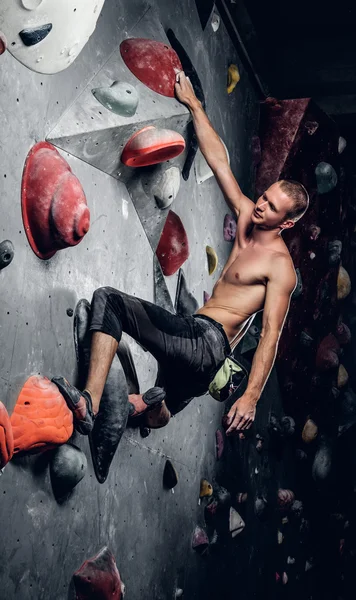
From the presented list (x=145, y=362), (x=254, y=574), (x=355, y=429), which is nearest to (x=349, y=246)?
(x=355, y=429)

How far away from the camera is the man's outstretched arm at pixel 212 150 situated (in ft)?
10.9

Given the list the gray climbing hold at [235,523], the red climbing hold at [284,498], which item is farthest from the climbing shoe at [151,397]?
the red climbing hold at [284,498]

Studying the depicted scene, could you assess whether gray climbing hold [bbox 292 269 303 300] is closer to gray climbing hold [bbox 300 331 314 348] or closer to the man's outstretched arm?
gray climbing hold [bbox 300 331 314 348]

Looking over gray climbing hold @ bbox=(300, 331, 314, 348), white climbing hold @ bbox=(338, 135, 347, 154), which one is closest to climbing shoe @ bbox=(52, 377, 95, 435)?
gray climbing hold @ bbox=(300, 331, 314, 348)

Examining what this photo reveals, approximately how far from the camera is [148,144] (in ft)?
9.79

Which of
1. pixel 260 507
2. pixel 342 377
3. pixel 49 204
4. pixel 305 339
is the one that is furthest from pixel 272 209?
pixel 342 377

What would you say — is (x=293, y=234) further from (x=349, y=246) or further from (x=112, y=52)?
(x=112, y=52)

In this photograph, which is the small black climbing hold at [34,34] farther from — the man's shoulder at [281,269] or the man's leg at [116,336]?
the man's shoulder at [281,269]

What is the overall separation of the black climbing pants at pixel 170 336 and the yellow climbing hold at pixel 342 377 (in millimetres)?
2331

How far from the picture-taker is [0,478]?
2.29 metres

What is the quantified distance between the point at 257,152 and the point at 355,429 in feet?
7.01

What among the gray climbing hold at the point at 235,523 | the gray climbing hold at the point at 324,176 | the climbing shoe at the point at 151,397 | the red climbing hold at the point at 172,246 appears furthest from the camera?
the gray climbing hold at the point at 324,176

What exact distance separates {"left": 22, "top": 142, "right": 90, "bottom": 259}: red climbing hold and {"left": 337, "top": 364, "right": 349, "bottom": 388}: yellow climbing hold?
10.9 ft

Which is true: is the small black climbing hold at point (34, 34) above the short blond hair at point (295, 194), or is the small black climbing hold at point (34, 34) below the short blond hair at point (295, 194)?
above
